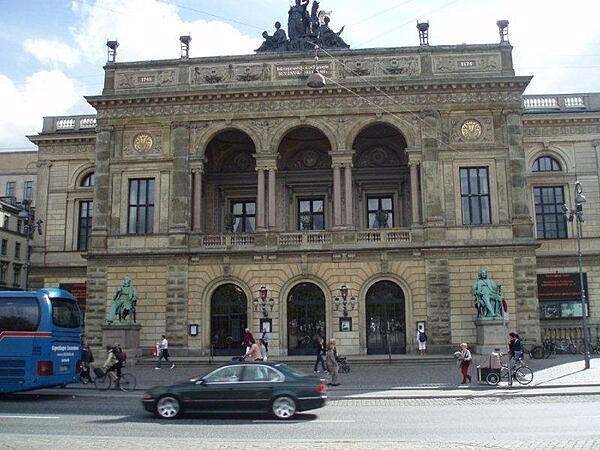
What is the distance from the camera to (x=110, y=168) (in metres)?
39.1

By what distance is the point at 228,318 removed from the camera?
37281 mm

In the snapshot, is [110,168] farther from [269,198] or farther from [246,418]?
[246,418]

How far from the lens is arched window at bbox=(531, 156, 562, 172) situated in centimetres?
4506

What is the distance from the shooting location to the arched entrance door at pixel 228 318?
122 ft

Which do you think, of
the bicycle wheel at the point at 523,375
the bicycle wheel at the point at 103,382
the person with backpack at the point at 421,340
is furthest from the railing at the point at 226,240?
the bicycle wheel at the point at 523,375

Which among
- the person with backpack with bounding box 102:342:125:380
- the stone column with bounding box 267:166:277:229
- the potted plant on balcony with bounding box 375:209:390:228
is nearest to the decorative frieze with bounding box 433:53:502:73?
the potted plant on balcony with bounding box 375:209:390:228

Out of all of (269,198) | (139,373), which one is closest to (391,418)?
(139,373)

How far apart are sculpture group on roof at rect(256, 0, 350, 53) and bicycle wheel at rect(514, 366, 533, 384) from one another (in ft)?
76.8

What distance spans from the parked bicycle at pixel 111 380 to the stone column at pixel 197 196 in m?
14.4

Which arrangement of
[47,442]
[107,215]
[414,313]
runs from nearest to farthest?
1. [47,442]
2. [414,313]
3. [107,215]

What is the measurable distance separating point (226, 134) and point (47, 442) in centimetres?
3071

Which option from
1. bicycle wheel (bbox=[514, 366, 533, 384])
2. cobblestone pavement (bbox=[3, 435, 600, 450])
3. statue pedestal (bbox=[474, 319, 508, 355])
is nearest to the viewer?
cobblestone pavement (bbox=[3, 435, 600, 450])

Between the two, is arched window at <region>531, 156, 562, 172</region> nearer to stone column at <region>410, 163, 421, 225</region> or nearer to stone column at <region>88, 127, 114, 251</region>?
stone column at <region>410, 163, 421, 225</region>

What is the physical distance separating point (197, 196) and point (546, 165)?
25.0 m
